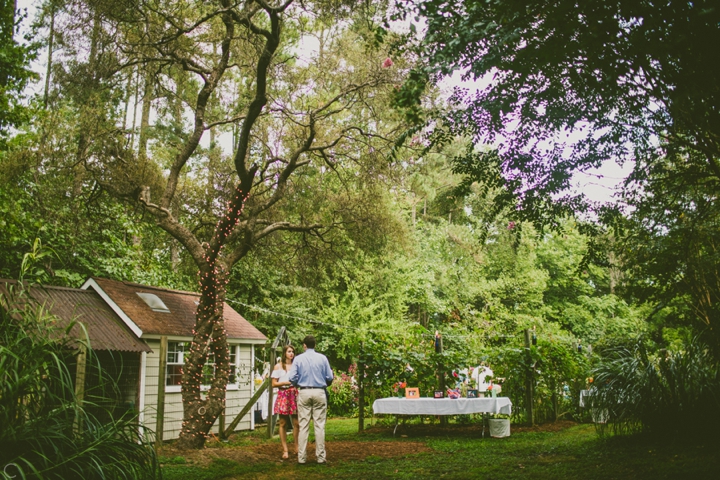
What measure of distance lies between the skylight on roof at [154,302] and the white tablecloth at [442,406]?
229 inches

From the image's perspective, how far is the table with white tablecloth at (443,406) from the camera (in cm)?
1091

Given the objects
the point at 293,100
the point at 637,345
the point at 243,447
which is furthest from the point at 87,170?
the point at 637,345

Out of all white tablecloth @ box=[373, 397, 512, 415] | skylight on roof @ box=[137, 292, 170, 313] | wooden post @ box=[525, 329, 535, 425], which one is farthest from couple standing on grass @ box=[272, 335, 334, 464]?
skylight on roof @ box=[137, 292, 170, 313]

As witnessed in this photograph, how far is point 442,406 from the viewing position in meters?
11.1

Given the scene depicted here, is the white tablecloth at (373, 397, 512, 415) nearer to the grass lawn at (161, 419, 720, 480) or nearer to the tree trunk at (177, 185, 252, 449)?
the grass lawn at (161, 419, 720, 480)

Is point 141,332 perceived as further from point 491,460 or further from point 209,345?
point 491,460

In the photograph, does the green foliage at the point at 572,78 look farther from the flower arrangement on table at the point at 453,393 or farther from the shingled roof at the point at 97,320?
the shingled roof at the point at 97,320

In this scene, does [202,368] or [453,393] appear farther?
[453,393]

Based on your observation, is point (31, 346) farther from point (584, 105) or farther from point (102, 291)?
point (102, 291)

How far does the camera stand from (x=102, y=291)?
42.0 feet

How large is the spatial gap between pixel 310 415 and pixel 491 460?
2539mm

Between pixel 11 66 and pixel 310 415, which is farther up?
pixel 11 66

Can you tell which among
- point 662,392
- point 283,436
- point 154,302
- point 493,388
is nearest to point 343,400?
point 154,302

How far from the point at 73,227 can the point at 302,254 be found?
5505 millimetres
